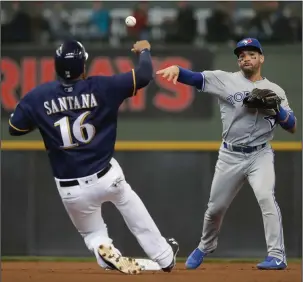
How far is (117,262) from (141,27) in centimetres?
526

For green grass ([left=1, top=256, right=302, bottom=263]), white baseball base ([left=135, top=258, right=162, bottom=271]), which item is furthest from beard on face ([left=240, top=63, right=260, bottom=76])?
green grass ([left=1, top=256, right=302, bottom=263])

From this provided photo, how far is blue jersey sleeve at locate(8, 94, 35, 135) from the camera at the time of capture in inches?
223

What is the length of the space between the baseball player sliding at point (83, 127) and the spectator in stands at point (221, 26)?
4654 millimetres

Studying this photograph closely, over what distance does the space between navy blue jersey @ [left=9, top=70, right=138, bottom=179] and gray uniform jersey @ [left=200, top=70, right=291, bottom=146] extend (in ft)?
3.70

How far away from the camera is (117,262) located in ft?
18.3

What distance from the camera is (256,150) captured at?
256 inches

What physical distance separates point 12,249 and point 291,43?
443 centimetres

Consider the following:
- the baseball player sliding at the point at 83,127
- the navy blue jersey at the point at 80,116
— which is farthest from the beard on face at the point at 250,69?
the navy blue jersey at the point at 80,116

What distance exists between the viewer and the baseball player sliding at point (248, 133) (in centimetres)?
636

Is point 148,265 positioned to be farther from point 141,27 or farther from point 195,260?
point 141,27

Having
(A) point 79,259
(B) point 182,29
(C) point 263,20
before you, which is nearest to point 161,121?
(B) point 182,29

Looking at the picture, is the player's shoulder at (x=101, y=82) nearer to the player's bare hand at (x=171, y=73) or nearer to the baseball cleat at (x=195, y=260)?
the player's bare hand at (x=171, y=73)

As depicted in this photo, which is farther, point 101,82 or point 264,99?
point 264,99

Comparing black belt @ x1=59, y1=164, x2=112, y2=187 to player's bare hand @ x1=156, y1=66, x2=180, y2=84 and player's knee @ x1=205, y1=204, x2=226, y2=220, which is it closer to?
player's bare hand @ x1=156, y1=66, x2=180, y2=84
